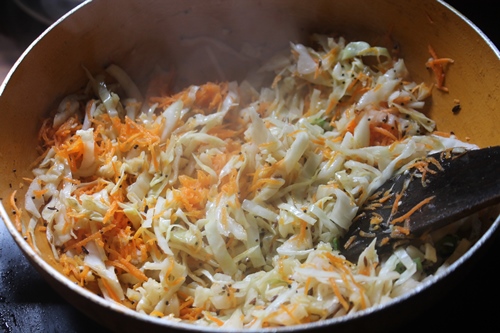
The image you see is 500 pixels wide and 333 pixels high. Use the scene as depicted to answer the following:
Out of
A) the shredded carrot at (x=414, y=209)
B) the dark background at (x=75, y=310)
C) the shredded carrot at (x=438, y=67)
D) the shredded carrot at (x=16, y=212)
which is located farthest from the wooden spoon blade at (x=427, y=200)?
the shredded carrot at (x=16, y=212)

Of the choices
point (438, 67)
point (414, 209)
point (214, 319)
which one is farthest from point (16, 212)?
point (438, 67)

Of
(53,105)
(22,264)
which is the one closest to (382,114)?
(53,105)

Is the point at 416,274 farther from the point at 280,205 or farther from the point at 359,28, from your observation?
the point at 359,28

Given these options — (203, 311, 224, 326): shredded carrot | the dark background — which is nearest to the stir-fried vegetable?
(203, 311, 224, 326): shredded carrot

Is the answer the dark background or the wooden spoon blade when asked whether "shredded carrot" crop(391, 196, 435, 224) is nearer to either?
the wooden spoon blade

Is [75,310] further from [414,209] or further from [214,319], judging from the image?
[414,209]

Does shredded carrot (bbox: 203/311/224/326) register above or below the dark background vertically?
above

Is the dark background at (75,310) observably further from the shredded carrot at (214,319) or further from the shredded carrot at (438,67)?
the shredded carrot at (438,67)
